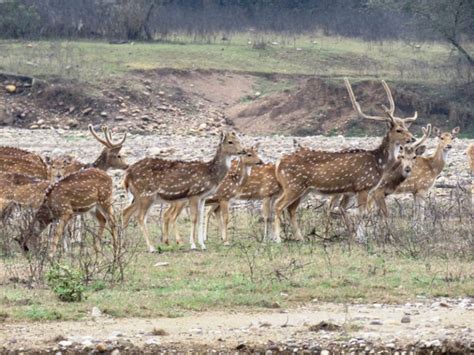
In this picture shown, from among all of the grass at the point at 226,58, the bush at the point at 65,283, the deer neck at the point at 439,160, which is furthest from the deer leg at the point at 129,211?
the grass at the point at 226,58

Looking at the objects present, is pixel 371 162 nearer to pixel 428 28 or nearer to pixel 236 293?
pixel 236 293

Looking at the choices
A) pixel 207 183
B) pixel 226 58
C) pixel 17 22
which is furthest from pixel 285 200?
pixel 17 22

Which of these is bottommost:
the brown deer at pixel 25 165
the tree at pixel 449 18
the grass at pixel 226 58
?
the brown deer at pixel 25 165

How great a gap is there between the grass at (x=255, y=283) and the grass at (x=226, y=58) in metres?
24.9

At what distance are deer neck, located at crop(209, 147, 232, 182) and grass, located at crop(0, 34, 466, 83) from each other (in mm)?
22527

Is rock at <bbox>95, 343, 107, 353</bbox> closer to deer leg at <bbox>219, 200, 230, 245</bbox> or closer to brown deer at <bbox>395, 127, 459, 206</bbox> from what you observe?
deer leg at <bbox>219, 200, 230, 245</bbox>

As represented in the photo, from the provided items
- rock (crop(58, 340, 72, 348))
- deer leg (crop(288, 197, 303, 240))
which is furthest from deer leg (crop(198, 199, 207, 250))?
rock (crop(58, 340, 72, 348))

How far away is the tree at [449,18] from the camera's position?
41.8 meters

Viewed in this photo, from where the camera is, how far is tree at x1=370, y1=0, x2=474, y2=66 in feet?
137

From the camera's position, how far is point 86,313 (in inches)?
506

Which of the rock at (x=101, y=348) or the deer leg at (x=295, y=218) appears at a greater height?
the deer leg at (x=295, y=218)

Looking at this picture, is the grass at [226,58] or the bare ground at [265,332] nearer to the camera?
the bare ground at [265,332]

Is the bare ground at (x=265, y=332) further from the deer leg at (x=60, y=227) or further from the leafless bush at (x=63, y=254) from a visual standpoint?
the deer leg at (x=60, y=227)

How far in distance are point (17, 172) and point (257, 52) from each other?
27.1 m
